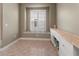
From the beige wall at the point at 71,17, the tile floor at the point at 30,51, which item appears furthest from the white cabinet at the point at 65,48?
the tile floor at the point at 30,51

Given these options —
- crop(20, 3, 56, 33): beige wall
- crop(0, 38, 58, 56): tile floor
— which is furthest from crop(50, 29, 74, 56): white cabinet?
crop(20, 3, 56, 33): beige wall

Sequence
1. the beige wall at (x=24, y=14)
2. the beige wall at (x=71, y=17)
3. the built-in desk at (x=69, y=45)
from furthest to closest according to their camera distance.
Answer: the beige wall at (x=24, y=14), the beige wall at (x=71, y=17), the built-in desk at (x=69, y=45)

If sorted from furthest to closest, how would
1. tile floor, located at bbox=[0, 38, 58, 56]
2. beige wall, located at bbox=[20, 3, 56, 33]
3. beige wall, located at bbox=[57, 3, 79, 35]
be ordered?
1. beige wall, located at bbox=[20, 3, 56, 33]
2. tile floor, located at bbox=[0, 38, 58, 56]
3. beige wall, located at bbox=[57, 3, 79, 35]

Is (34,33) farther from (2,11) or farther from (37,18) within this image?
(2,11)

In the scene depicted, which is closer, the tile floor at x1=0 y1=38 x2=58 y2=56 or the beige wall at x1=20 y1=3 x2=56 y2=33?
the tile floor at x1=0 y1=38 x2=58 y2=56

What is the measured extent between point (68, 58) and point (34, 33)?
247 inches

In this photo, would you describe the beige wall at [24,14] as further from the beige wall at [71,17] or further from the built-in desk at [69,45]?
the built-in desk at [69,45]

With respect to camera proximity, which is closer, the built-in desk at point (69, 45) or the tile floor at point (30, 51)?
the built-in desk at point (69, 45)

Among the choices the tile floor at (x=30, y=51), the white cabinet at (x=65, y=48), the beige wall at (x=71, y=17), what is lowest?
the tile floor at (x=30, y=51)

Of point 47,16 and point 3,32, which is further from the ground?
point 47,16

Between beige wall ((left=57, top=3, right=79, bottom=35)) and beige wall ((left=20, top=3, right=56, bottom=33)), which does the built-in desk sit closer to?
beige wall ((left=57, top=3, right=79, bottom=35))

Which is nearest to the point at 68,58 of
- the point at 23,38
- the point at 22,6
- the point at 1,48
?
the point at 1,48

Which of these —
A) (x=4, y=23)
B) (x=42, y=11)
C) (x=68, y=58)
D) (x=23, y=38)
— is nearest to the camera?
(x=68, y=58)

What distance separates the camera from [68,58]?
56cm
